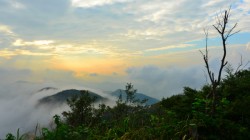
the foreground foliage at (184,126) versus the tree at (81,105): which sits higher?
the tree at (81,105)

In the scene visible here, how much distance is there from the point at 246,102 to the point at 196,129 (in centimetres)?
322

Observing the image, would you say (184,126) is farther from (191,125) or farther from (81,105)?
(81,105)

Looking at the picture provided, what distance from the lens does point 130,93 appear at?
3419 centimetres

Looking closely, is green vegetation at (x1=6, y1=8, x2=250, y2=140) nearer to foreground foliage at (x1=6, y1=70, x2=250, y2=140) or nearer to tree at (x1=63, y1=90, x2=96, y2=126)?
foreground foliage at (x1=6, y1=70, x2=250, y2=140)

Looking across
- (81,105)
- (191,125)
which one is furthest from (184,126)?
(81,105)

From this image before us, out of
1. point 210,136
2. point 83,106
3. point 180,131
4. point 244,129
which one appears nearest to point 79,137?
point 180,131

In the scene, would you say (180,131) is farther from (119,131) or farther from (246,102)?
(246,102)

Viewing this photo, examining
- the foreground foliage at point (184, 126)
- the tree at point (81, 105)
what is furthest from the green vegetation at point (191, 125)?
the tree at point (81, 105)

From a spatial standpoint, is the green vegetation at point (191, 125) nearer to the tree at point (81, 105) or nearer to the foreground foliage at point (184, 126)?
the foreground foliage at point (184, 126)

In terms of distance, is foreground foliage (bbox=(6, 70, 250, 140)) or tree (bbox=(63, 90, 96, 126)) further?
tree (bbox=(63, 90, 96, 126))

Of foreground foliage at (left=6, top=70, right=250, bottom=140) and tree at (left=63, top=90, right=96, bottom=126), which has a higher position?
tree at (left=63, top=90, right=96, bottom=126)

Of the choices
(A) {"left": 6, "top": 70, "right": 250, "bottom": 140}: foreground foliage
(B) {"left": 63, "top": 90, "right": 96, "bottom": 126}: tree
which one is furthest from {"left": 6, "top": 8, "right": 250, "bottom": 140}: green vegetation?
(B) {"left": 63, "top": 90, "right": 96, "bottom": 126}: tree

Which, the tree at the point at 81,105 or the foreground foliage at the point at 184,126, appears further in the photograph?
the tree at the point at 81,105

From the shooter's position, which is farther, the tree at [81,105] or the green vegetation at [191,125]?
the tree at [81,105]
